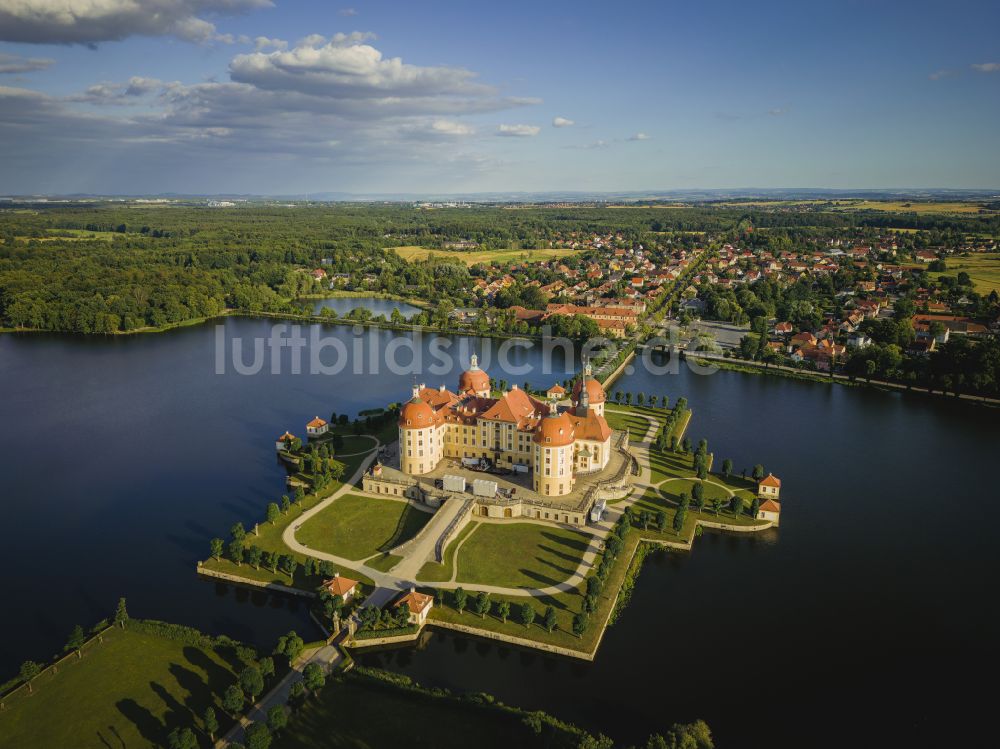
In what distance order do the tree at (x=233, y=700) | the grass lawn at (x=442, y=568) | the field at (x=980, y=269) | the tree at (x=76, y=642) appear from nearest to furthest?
the tree at (x=233, y=700) < the tree at (x=76, y=642) < the grass lawn at (x=442, y=568) < the field at (x=980, y=269)

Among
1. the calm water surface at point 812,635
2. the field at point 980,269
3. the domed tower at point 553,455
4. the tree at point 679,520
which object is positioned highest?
the field at point 980,269

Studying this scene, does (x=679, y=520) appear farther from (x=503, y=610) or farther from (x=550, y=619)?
(x=503, y=610)

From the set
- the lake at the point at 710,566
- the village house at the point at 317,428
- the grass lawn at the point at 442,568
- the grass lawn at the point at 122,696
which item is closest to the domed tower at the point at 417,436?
the grass lawn at the point at 442,568

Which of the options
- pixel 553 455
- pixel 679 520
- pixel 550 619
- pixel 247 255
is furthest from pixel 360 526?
pixel 247 255

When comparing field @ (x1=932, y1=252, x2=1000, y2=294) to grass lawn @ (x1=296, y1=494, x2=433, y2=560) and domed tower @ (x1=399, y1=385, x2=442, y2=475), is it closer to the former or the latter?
domed tower @ (x1=399, y1=385, x2=442, y2=475)

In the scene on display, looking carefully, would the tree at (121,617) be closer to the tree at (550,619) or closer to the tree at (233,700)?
the tree at (233,700)

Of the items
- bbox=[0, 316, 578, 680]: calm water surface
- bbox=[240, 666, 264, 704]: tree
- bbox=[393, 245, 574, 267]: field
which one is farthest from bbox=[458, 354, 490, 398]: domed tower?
bbox=[393, 245, 574, 267]: field
